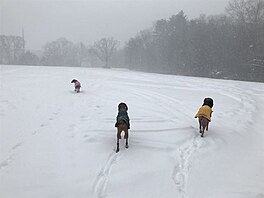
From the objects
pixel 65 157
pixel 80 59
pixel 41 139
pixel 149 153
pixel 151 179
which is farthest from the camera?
pixel 80 59

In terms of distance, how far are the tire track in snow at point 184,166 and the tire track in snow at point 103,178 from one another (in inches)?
58.8

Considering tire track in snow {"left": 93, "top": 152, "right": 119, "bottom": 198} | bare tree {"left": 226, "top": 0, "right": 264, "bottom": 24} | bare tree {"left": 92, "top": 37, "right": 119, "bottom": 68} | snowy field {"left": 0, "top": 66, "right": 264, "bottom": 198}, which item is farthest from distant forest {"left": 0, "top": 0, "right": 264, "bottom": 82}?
tire track in snow {"left": 93, "top": 152, "right": 119, "bottom": 198}

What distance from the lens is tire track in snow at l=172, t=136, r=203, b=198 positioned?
511 centimetres

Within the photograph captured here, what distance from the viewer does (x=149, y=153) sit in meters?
6.54

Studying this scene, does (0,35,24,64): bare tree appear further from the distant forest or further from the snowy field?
the snowy field

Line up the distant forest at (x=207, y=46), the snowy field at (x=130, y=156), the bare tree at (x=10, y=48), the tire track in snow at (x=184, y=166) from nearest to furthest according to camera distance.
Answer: the snowy field at (x=130, y=156), the tire track in snow at (x=184, y=166), the distant forest at (x=207, y=46), the bare tree at (x=10, y=48)

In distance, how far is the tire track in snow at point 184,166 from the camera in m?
5.11

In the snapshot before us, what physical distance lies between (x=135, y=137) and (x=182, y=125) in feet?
7.35

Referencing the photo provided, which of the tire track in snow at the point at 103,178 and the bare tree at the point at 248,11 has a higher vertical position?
the bare tree at the point at 248,11

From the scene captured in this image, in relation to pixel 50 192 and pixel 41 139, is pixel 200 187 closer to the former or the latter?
pixel 50 192

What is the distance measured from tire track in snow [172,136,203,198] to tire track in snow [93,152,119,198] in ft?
4.90

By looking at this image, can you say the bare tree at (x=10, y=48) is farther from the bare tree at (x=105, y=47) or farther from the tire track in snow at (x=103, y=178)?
the tire track in snow at (x=103, y=178)

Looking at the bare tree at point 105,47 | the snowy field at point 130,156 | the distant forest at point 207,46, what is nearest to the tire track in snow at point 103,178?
the snowy field at point 130,156

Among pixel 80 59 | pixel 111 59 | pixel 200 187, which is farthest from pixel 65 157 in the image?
pixel 80 59
